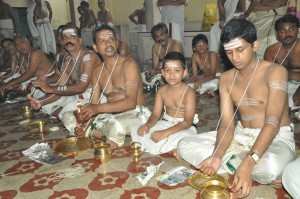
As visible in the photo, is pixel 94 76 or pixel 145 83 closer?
pixel 94 76

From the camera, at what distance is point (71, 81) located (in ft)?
17.3

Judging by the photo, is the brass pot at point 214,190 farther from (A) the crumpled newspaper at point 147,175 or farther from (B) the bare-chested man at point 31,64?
(B) the bare-chested man at point 31,64

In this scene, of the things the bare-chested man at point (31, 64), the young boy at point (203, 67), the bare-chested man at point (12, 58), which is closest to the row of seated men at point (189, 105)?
the bare-chested man at point (31, 64)

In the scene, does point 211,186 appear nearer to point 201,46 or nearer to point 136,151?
point 136,151

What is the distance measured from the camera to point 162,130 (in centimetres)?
356

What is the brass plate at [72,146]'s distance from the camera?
145 inches

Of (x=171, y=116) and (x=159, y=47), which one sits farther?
(x=159, y=47)

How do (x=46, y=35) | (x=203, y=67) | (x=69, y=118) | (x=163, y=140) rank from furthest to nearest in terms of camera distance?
(x=46, y=35) < (x=203, y=67) < (x=69, y=118) < (x=163, y=140)

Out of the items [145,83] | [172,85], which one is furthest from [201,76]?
[172,85]

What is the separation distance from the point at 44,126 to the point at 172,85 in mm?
2406

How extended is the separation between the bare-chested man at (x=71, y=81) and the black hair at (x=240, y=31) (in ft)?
8.96

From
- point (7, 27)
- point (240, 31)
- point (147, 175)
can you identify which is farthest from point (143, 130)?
point (7, 27)

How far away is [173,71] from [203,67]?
352 centimetres

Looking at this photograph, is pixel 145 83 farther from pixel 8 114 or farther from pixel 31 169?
pixel 31 169
